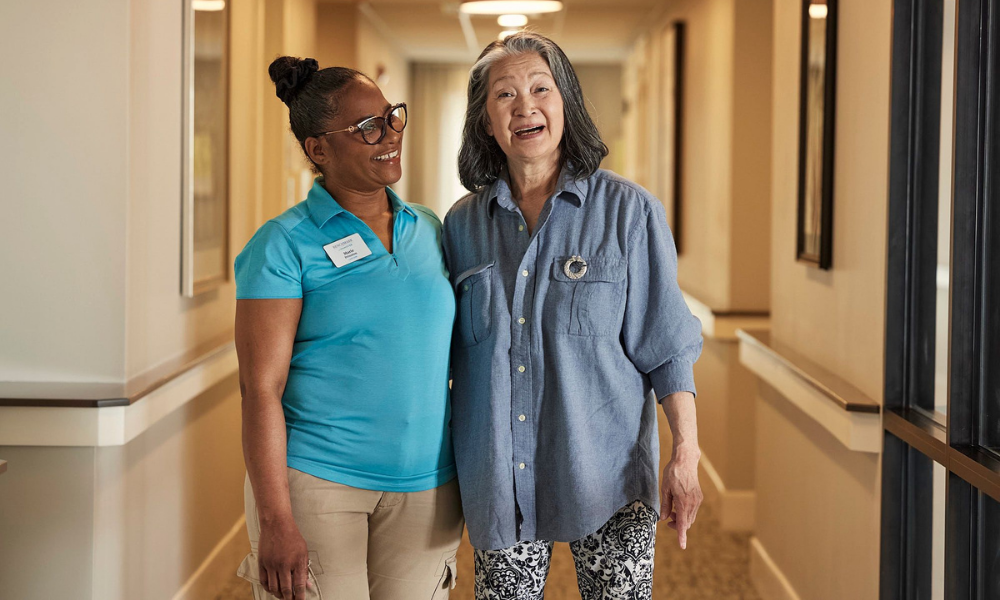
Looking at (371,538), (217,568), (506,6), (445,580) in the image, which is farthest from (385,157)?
(506,6)

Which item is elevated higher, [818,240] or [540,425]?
[818,240]

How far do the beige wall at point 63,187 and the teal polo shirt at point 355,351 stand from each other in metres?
0.85

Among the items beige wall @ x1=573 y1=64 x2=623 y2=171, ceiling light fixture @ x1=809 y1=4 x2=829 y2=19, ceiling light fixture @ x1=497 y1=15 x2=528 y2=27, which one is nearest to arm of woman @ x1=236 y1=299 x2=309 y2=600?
ceiling light fixture @ x1=809 y1=4 x2=829 y2=19

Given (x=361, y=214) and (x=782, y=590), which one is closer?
(x=361, y=214)

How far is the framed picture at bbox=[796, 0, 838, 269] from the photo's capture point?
9.21ft

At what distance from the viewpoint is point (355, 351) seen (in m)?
1.72

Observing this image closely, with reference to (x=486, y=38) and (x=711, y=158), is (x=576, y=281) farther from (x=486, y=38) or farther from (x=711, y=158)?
(x=486, y=38)

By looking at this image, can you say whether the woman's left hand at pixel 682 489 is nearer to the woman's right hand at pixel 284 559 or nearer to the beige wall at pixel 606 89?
the woman's right hand at pixel 284 559

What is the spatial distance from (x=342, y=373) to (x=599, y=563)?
611 mm

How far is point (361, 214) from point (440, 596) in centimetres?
77

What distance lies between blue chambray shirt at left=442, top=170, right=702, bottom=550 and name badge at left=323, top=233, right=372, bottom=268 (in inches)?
8.7

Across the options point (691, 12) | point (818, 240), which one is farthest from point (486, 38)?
point (818, 240)

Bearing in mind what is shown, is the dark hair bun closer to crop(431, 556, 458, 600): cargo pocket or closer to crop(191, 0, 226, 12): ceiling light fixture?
crop(431, 556, 458, 600): cargo pocket

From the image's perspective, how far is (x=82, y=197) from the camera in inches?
93.3
